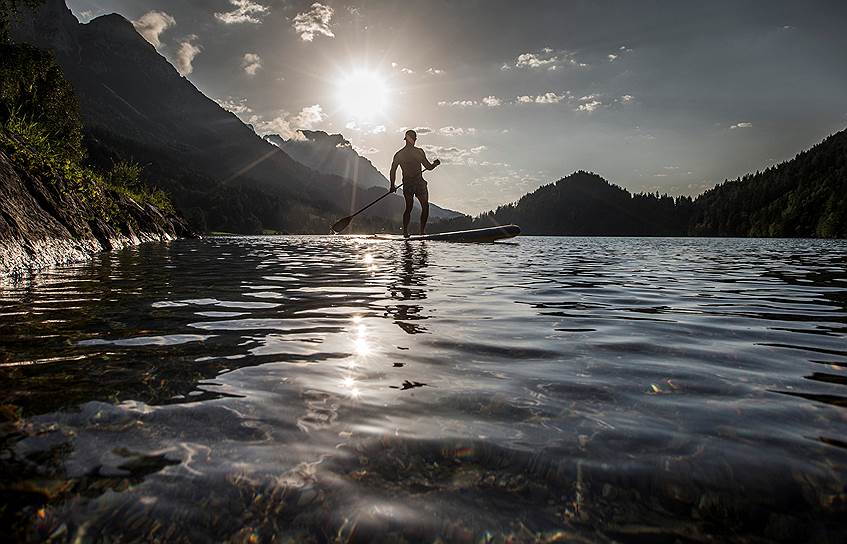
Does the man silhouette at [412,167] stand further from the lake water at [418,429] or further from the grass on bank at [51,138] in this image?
the lake water at [418,429]

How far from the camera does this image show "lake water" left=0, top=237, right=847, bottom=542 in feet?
4.61

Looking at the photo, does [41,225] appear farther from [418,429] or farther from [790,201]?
[790,201]

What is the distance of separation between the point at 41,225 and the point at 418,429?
1114cm

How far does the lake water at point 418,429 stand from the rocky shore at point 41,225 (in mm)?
5045

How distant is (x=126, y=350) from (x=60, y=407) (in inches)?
45.0

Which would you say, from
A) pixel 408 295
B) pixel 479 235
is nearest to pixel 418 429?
pixel 408 295

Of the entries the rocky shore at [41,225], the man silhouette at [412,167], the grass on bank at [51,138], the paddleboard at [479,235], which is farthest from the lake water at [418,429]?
the paddleboard at [479,235]

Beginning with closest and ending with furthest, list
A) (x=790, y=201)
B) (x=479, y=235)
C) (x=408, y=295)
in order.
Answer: (x=408, y=295) < (x=479, y=235) < (x=790, y=201)

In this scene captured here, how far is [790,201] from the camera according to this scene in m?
126

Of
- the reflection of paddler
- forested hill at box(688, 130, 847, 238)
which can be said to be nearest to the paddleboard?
the reflection of paddler

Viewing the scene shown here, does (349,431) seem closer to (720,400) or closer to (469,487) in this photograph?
(469,487)

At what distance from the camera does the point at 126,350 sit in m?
3.19

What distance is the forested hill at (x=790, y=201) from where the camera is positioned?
111938 mm

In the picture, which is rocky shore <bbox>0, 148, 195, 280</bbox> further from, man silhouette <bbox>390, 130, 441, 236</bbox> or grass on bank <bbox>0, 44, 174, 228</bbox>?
man silhouette <bbox>390, 130, 441, 236</bbox>
